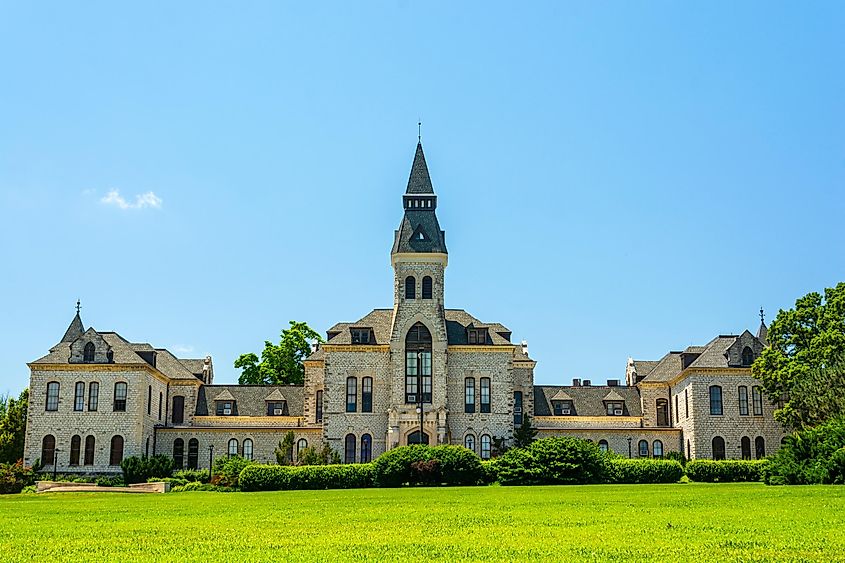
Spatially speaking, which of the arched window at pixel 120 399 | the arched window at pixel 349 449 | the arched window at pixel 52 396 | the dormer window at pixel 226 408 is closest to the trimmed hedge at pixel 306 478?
the arched window at pixel 349 449

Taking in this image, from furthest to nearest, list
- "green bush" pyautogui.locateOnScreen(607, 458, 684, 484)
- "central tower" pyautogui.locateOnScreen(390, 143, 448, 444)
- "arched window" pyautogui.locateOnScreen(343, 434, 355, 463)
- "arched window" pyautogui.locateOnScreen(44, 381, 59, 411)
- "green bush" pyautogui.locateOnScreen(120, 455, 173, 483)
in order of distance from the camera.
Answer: "arched window" pyautogui.locateOnScreen(343, 434, 355, 463), "central tower" pyautogui.locateOnScreen(390, 143, 448, 444), "arched window" pyautogui.locateOnScreen(44, 381, 59, 411), "green bush" pyautogui.locateOnScreen(120, 455, 173, 483), "green bush" pyautogui.locateOnScreen(607, 458, 684, 484)

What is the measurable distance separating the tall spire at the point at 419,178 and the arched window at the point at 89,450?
2506 centimetres

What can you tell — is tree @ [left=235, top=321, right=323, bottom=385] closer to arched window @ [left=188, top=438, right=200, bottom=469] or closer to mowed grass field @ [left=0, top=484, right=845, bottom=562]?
arched window @ [left=188, top=438, right=200, bottom=469]

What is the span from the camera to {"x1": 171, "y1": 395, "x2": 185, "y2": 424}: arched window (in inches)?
2746

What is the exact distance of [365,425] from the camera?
62844 millimetres

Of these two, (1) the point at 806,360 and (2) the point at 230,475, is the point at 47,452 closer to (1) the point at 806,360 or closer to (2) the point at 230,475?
(2) the point at 230,475

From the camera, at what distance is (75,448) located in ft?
201

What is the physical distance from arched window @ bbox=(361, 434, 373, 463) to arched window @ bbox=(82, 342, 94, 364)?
1750 cm

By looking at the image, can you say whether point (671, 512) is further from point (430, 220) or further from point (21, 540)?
point (430, 220)

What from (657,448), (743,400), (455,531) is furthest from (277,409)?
(455,531)

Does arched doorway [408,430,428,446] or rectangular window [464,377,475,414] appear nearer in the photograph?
arched doorway [408,430,428,446]

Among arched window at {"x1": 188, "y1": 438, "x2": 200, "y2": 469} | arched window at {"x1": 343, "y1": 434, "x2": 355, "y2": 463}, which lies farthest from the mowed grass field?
arched window at {"x1": 188, "y1": 438, "x2": 200, "y2": 469}

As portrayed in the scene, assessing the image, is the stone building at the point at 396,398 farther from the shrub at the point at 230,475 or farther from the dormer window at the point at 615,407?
the shrub at the point at 230,475

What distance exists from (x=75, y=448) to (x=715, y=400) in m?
39.9
